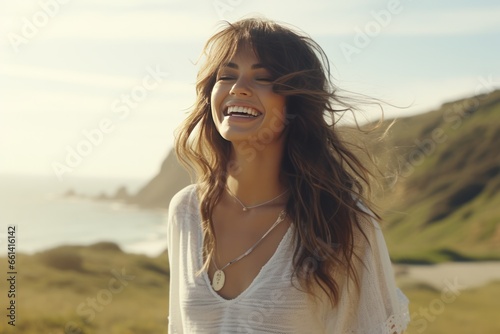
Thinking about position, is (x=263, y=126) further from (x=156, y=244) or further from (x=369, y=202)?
(x=156, y=244)

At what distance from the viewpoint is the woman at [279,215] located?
8.02 ft

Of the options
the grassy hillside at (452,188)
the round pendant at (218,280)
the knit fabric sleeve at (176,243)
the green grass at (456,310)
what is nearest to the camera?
the round pendant at (218,280)

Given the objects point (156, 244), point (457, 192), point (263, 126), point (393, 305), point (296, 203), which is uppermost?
point (457, 192)

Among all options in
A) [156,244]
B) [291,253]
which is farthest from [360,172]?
[156,244]

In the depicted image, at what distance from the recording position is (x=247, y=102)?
8.13 feet

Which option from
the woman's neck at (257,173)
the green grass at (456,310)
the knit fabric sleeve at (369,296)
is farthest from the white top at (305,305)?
the green grass at (456,310)

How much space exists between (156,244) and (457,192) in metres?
10.3

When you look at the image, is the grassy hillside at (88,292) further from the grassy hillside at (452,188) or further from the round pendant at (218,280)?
the grassy hillside at (452,188)

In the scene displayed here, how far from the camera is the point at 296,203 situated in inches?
102

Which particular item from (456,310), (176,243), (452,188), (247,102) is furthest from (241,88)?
(452,188)

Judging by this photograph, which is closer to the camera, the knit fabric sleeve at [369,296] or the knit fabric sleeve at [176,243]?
the knit fabric sleeve at [369,296]

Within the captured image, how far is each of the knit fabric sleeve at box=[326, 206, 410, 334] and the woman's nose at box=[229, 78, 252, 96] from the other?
621 mm

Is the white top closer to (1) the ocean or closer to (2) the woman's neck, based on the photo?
(2) the woman's neck

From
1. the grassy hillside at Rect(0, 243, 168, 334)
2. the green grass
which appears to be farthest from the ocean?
the green grass
